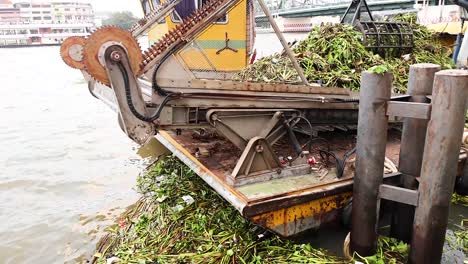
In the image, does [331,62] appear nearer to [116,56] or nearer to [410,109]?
[410,109]

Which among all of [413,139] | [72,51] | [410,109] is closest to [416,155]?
[413,139]

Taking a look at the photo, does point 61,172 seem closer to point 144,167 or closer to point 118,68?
point 144,167

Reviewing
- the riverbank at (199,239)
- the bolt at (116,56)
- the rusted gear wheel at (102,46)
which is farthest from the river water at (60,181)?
the bolt at (116,56)

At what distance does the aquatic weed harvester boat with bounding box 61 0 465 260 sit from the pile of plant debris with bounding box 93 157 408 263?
11.2 inches

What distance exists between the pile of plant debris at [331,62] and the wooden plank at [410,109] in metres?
2.15

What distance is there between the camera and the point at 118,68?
114 inches

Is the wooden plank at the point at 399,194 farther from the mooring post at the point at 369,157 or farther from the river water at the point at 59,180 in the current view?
the river water at the point at 59,180

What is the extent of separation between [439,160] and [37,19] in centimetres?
10914

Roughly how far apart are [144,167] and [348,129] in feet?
12.3

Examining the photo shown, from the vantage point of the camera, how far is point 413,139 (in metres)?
3.38

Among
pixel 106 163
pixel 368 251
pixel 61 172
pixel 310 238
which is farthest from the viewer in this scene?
pixel 106 163

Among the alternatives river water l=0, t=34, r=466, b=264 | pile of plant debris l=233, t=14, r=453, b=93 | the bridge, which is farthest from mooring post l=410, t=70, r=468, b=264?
the bridge

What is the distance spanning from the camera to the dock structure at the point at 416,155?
292 cm

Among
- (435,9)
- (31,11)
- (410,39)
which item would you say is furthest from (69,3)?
(410,39)
